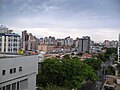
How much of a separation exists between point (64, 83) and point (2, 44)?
11.3ft

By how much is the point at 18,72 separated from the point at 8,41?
444cm

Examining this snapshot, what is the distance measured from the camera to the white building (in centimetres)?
213

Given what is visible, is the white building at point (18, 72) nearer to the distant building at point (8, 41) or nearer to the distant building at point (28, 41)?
the distant building at point (8, 41)

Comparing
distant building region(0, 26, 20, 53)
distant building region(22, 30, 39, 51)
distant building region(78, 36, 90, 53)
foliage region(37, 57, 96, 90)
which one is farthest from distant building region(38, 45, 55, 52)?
foliage region(37, 57, 96, 90)

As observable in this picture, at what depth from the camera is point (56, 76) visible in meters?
3.58

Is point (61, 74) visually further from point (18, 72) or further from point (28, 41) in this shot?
point (28, 41)

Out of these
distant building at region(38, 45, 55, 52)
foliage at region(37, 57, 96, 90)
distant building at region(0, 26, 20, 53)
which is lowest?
foliage at region(37, 57, 96, 90)

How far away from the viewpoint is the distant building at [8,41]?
20.5 feet

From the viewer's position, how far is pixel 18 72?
7.72ft

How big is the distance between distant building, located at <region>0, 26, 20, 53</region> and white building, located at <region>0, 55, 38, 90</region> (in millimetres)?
3606

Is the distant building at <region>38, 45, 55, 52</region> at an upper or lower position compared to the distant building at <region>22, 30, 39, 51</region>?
lower

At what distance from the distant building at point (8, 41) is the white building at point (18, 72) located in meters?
3.61

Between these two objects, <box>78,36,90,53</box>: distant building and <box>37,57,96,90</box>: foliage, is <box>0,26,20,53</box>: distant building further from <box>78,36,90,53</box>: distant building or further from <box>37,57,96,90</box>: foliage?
<box>78,36,90,53</box>: distant building

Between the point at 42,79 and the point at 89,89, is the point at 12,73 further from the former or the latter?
the point at 89,89
